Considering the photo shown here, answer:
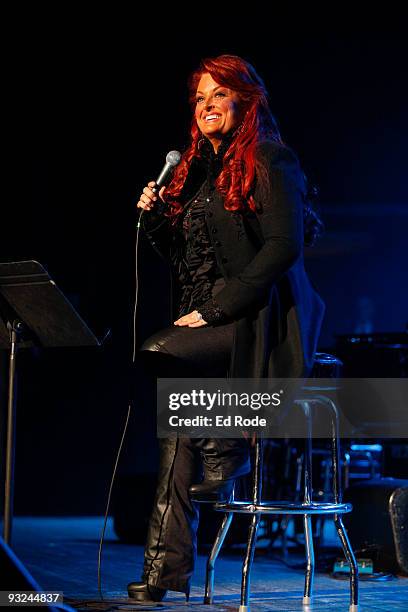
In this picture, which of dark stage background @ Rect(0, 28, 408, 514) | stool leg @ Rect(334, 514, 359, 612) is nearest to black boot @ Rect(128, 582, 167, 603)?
stool leg @ Rect(334, 514, 359, 612)

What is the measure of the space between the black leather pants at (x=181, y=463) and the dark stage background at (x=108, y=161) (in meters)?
3.96

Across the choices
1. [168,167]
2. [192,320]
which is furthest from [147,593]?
[168,167]

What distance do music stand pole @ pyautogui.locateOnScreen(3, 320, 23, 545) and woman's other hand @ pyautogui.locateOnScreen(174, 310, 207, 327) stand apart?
55 centimetres

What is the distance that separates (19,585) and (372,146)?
6.23 metres

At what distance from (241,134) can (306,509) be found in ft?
3.88

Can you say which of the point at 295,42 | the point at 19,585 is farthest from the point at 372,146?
the point at 19,585

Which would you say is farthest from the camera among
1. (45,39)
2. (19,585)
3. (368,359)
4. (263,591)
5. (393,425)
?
(45,39)

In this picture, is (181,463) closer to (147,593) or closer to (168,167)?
(147,593)

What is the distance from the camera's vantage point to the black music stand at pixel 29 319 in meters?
2.89

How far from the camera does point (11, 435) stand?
3023 millimetres

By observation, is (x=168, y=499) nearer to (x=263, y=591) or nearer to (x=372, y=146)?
(x=263, y=591)

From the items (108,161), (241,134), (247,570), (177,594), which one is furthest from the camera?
(108,161)

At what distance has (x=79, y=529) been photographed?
6.52 m

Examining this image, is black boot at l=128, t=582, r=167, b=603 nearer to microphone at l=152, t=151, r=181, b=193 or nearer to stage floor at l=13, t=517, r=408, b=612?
stage floor at l=13, t=517, r=408, b=612
